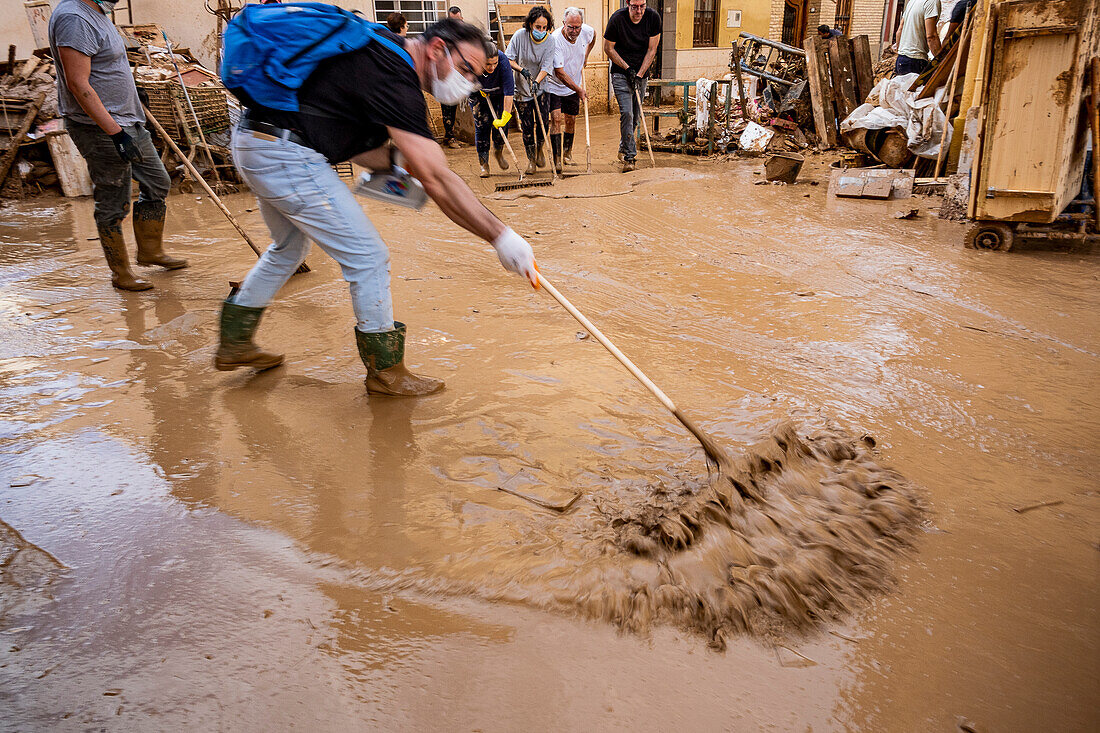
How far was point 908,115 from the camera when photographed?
732cm

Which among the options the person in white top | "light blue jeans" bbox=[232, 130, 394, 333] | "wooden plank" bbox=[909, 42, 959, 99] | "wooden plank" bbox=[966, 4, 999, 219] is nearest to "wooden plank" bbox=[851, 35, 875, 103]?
"wooden plank" bbox=[909, 42, 959, 99]

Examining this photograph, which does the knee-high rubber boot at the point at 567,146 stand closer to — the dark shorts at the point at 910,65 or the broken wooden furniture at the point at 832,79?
the broken wooden furniture at the point at 832,79

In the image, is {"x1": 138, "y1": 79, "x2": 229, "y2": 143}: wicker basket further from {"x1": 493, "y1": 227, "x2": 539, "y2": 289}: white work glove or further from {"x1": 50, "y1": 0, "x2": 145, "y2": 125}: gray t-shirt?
{"x1": 493, "y1": 227, "x2": 539, "y2": 289}: white work glove

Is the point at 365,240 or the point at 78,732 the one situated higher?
the point at 365,240

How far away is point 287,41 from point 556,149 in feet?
21.2

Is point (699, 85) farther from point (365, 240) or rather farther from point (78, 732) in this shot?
point (78, 732)

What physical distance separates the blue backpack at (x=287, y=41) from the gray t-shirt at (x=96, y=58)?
1.90 m

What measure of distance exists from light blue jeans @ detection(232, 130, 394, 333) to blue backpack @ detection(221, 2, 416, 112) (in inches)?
8.9

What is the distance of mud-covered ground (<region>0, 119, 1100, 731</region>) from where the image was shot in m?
1.56

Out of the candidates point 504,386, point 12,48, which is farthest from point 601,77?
point 504,386

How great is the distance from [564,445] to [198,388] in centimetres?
170

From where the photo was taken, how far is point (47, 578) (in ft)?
6.21

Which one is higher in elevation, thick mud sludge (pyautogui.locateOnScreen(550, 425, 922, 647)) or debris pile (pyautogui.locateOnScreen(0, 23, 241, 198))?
debris pile (pyautogui.locateOnScreen(0, 23, 241, 198))

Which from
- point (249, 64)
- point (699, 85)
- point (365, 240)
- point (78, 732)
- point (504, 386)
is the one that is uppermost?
point (699, 85)
